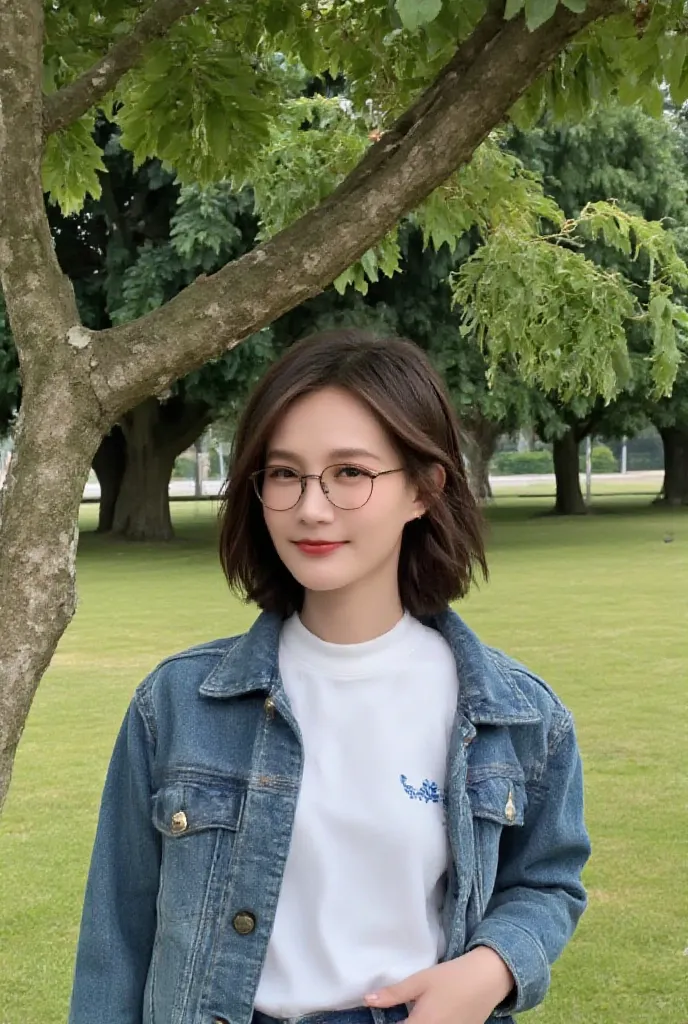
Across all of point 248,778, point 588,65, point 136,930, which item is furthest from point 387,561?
point 588,65

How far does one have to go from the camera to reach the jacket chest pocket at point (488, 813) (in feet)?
4.92

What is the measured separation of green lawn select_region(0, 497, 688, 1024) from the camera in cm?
369

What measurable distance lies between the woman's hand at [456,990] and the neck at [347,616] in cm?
44

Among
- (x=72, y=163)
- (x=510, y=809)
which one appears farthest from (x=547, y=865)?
(x=72, y=163)

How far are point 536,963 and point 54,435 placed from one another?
3.44 ft

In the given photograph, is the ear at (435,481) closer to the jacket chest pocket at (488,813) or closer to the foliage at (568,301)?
the jacket chest pocket at (488,813)

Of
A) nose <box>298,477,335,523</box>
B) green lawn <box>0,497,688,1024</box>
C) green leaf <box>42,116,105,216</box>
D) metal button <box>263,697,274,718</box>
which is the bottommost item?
green lawn <box>0,497,688,1024</box>

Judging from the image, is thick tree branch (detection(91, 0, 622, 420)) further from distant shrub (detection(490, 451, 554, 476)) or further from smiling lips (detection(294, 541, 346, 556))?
distant shrub (detection(490, 451, 554, 476))

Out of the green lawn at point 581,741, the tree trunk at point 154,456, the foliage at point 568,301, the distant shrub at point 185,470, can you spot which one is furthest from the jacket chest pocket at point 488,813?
the distant shrub at point 185,470

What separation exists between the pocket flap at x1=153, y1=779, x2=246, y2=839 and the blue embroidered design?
210 mm

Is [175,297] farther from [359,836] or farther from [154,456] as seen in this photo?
[154,456]

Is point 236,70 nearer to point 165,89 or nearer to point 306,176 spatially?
point 165,89

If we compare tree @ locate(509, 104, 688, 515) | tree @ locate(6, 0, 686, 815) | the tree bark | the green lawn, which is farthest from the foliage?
tree @ locate(509, 104, 688, 515)

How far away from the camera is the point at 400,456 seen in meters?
1.58
